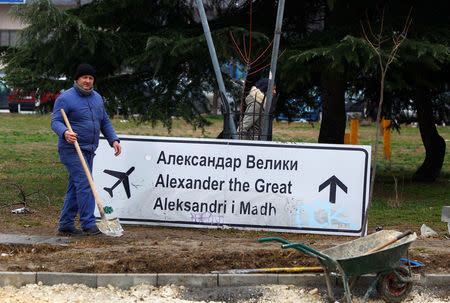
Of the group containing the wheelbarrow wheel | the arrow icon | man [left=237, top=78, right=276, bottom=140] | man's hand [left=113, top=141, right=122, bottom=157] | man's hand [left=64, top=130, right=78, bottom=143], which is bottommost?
the wheelbarrow wheel

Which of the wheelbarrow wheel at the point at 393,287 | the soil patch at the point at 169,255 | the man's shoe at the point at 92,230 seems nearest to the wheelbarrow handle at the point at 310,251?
the wheelbarrow wheel at the point at 393,287

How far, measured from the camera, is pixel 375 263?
20.0 feet

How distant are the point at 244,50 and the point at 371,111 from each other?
7.21m

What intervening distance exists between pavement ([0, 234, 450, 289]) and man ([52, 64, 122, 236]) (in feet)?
6.30

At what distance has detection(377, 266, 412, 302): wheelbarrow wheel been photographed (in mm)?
6395

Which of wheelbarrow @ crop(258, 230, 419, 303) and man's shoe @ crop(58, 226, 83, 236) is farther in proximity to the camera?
man's shoe @ crop(58, 226, 83, 236)

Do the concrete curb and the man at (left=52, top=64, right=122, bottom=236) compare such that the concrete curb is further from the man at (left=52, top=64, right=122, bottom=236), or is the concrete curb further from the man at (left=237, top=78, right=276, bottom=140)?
the man at (left=237, top=78, right=276, bottom=140)

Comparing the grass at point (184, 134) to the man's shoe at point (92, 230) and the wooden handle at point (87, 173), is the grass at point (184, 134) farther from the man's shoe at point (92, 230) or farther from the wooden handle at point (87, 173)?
the wooden handle at point (87, 173)

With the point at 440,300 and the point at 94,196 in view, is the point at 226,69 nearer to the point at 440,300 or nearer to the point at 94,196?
the point at 94,196

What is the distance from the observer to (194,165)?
9234mm

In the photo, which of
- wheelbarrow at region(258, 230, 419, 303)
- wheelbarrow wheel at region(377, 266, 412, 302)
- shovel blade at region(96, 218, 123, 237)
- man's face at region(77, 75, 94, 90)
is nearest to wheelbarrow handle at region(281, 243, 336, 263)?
wheelbarrow at region(258, 230, 419, 303)

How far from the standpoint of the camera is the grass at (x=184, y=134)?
1079 cm

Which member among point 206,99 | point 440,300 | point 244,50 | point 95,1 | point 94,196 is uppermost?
point 95,1

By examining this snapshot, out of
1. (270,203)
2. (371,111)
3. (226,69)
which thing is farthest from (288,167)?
(371,111)
